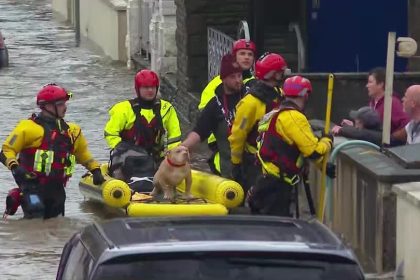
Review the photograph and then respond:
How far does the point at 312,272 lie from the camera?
6258mm

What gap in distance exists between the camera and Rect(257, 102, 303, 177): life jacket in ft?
35.1

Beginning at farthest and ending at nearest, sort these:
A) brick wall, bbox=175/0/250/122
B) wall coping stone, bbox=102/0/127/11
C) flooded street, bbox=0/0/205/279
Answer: wall coping stone, bbox=102/0/127/11 → brick wall, bbox=175/0/250/122 → flooded street, bbox=0/0/205/279

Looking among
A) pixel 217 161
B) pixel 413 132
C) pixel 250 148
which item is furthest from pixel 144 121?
pixel 413 132

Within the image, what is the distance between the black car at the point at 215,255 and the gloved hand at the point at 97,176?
672 cm

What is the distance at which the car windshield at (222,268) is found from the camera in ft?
20.2

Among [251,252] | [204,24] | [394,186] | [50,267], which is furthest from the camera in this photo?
[204,24]

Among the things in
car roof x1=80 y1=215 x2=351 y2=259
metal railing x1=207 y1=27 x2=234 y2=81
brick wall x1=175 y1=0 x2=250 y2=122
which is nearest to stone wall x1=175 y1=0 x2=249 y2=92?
brick wall x1=175 y1=0 x2=250 y2=122

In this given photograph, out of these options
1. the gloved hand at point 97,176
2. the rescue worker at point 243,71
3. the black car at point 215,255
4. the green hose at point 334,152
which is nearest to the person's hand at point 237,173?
the rescue worker at point 243,71

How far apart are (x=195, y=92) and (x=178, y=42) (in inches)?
55.0

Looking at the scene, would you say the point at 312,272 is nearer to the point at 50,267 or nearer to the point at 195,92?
the point at 50,267

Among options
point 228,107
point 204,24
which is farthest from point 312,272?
point 204,24

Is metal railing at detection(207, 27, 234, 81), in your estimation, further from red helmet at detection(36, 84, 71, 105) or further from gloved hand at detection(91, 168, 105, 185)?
red helmet at detection(36, 84, 71, 105)

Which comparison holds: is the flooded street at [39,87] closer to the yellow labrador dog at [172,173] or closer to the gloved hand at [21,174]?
the gloved hand at [21,174]

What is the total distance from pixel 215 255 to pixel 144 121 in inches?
280
